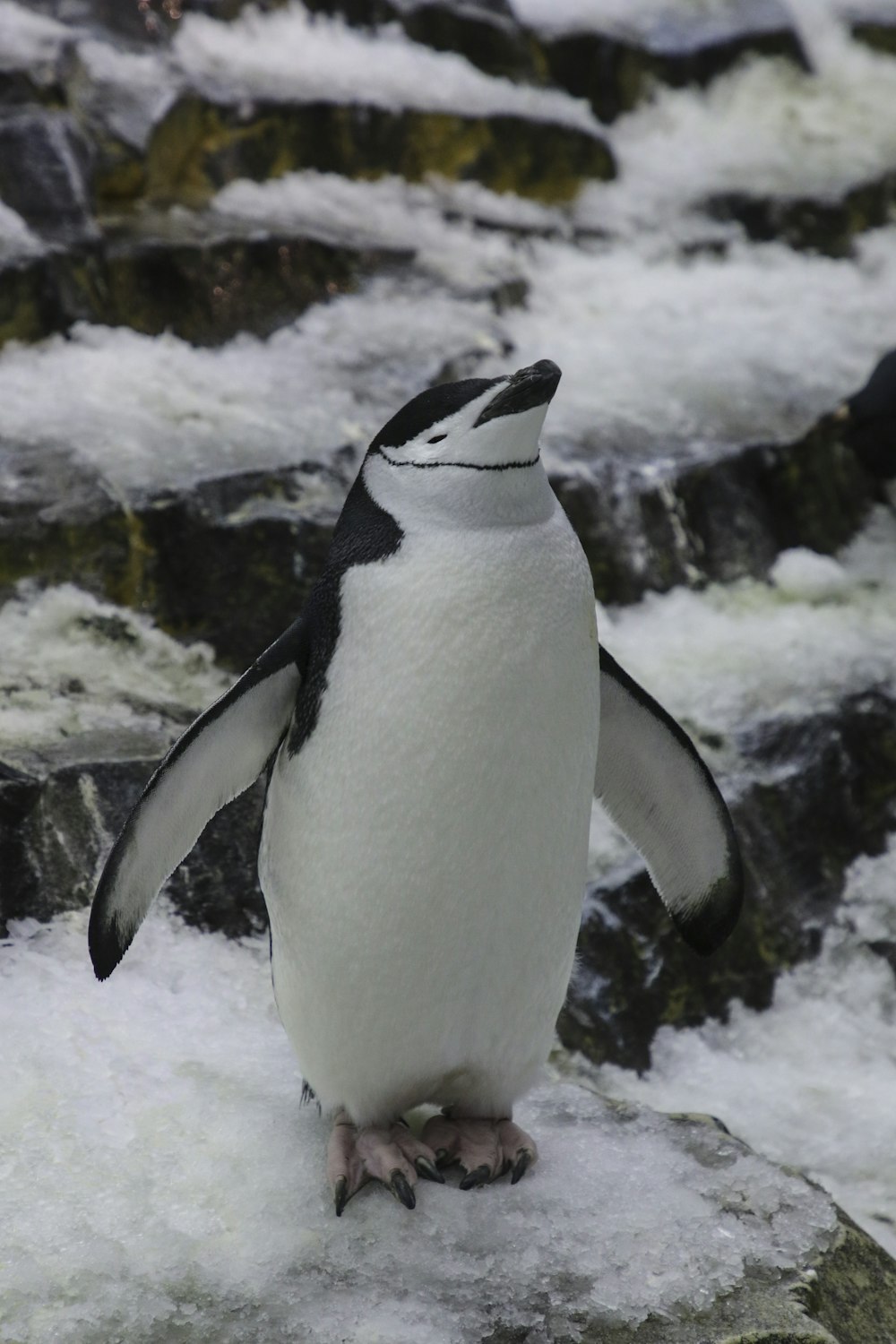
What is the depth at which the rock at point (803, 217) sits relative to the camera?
7.26 metres

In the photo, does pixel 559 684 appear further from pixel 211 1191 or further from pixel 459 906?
pixel 211 1191

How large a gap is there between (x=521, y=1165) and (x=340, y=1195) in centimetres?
28

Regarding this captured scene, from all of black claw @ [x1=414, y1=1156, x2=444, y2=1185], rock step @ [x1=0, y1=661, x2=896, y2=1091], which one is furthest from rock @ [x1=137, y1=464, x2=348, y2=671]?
black claw @ [x1=414, y1=1156, x2=444, y2=1185]

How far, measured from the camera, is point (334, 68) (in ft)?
21.6

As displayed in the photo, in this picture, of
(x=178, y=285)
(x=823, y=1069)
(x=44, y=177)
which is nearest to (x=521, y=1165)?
(x=823, y=1069)

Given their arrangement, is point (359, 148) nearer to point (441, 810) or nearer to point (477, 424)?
point (477, 424)

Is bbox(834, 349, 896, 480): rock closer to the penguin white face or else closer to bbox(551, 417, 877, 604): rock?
bbox(551, 417, 877, 604): rock

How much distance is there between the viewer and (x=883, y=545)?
18.0 ft

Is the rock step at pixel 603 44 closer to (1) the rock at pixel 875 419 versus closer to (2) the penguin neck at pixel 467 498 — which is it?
(1) the rock at pixel 875 419

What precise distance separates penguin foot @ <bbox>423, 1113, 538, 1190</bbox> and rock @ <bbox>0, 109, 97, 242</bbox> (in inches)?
141

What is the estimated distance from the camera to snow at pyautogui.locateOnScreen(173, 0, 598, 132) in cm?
618

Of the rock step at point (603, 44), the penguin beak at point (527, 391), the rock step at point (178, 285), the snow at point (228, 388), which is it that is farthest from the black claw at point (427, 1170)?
the rock step at point (603, 44)

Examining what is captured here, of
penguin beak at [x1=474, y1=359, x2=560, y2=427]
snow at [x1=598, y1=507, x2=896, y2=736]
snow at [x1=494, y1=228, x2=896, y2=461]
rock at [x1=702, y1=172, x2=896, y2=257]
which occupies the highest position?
penguin beak at [x1=474, y1=359, x2=560, y2=427]

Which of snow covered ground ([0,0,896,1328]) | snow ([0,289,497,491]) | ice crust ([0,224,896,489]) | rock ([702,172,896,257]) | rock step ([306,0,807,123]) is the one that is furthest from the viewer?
rock ([702,172,896,257])
